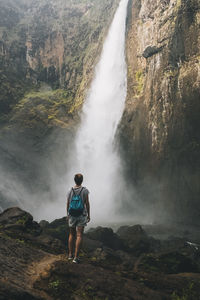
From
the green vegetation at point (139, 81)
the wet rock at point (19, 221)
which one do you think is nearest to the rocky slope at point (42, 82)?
the green vegetation at point (139, 81)

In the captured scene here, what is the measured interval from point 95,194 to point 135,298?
25.1 m

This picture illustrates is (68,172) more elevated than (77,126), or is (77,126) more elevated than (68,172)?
(77,126)

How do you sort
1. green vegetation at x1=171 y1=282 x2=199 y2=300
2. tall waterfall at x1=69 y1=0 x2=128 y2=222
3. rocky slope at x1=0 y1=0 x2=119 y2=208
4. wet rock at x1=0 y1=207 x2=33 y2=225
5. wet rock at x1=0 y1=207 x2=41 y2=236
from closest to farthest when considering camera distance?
green vegetation at x1=171 y1=282 x2=199 y2=300 < wet rock at x1=0 y1=207 x2=41 y2=236 < wet rock at x1=0 y1=207 x2=33 y2=225 < tall waterfall at x1=69 y1=0 x2=128 y2=222 < rocky slope at x1=0 y1=0 x2=119 y2=208

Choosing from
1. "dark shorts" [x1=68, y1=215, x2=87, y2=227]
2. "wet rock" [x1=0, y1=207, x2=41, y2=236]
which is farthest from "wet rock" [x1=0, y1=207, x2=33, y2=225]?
"dark shorts" [x1=68, y1=215, x2=87, y2=227]

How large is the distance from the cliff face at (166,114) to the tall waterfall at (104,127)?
234 cm

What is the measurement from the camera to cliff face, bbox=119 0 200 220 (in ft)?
75.6

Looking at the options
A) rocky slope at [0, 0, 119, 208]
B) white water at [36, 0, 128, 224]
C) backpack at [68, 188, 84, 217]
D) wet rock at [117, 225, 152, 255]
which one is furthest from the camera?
rocky slope at [0, 0, 119, 208]

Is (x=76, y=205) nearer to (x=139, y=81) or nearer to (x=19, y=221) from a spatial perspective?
(x=19, y=221)

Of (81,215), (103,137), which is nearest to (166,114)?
(103,137)

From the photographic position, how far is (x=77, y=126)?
114 feet

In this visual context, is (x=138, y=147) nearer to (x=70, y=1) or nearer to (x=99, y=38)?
(x=99, y=38)

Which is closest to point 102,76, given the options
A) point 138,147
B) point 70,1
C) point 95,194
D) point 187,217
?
point 138,147

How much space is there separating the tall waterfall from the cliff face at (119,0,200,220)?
2.34 meters

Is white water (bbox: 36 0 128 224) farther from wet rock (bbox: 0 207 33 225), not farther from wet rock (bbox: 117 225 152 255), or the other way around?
wet rock (bbox: 0 207 33 225)
